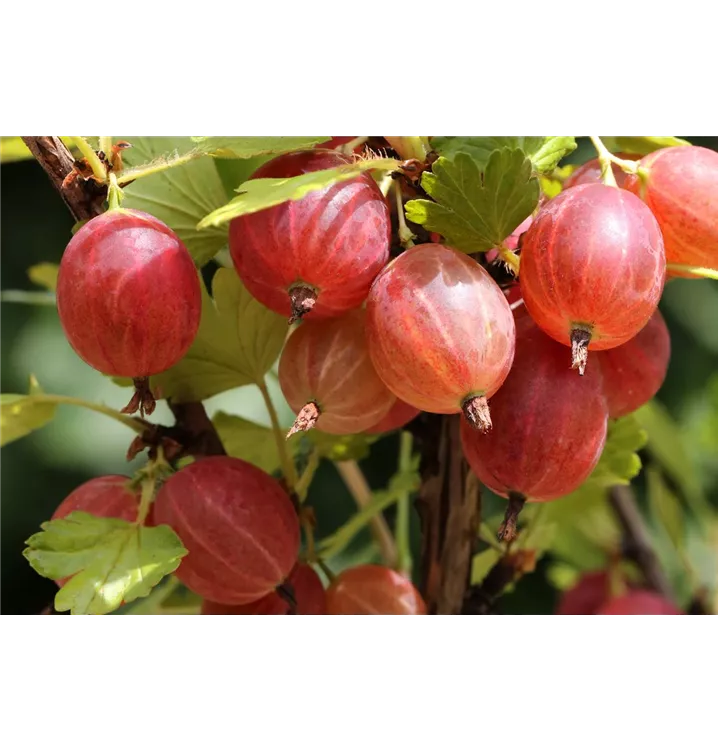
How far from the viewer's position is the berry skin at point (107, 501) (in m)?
0.43

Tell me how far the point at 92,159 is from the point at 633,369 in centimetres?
24

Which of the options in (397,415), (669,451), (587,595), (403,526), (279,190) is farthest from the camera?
(669,451)

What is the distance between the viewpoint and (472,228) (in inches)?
14.1

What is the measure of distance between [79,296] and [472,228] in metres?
0.15

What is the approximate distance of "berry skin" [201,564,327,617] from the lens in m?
0.44

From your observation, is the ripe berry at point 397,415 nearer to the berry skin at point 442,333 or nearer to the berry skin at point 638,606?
the berry skin at point 442,333

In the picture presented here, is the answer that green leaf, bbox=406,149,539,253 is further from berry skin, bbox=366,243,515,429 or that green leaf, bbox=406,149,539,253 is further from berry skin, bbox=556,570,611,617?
berry skin, bbox=556,570,611,617

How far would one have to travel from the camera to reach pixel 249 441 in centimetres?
53

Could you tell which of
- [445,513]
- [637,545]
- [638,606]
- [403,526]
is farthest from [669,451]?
[445,513]

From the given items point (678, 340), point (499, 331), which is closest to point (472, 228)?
point (499, 331)

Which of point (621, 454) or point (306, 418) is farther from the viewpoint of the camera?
point (621, 454)

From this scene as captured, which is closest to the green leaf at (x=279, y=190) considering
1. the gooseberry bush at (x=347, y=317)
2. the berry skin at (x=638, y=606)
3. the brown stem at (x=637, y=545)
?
the gooseberry bush at (x=347, y=317)

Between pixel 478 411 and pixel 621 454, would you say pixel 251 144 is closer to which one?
pixel 478 411
